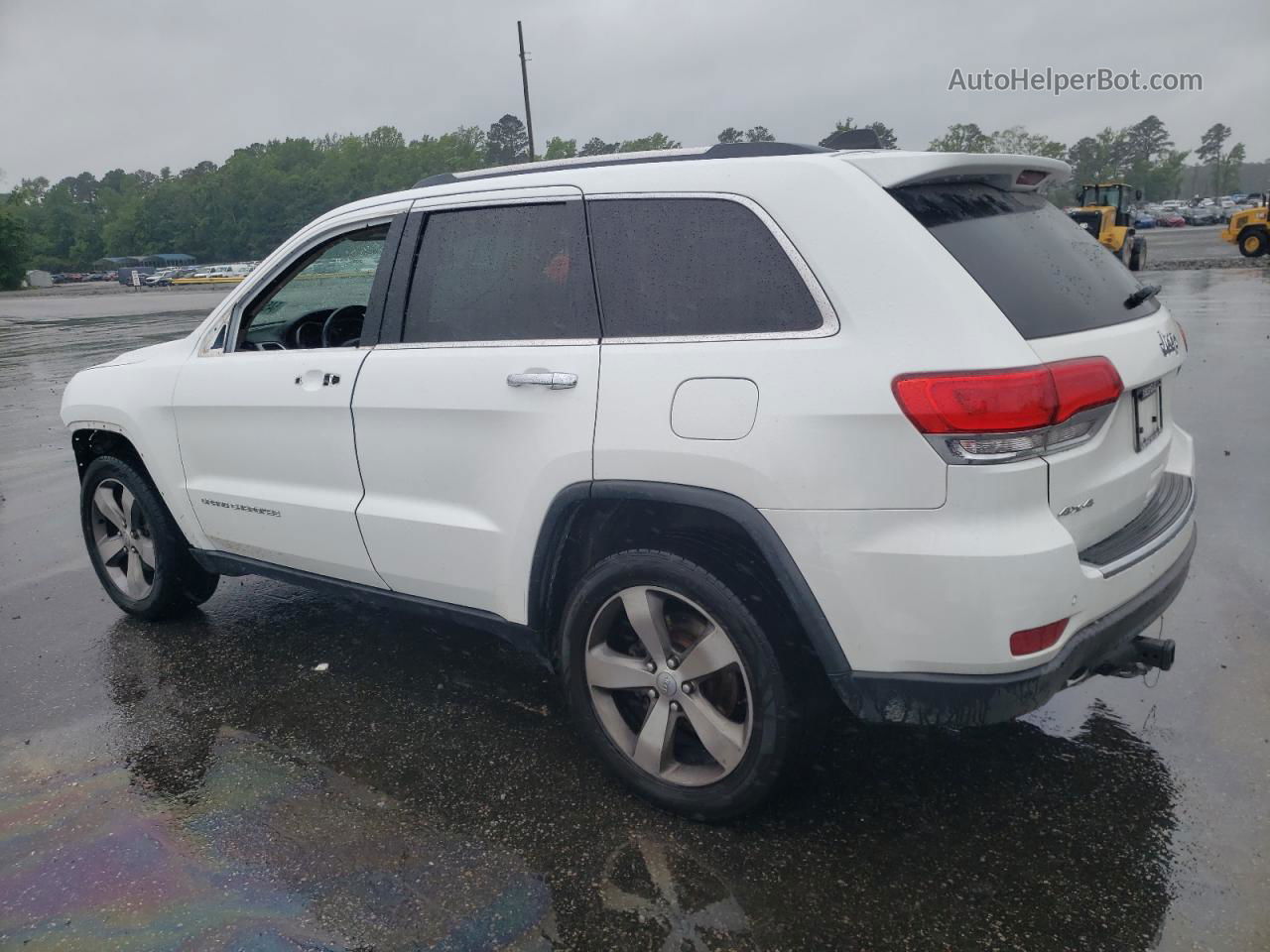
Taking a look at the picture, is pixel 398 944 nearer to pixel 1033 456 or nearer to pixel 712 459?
pixel 712 459

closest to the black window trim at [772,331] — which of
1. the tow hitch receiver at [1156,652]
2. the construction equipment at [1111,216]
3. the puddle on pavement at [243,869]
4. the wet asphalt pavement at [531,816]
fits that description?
the tow hitch receiver at [1156,652]

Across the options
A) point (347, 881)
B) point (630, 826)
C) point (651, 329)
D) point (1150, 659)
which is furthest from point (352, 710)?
point (1150, 659)

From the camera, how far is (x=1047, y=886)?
2.64 m

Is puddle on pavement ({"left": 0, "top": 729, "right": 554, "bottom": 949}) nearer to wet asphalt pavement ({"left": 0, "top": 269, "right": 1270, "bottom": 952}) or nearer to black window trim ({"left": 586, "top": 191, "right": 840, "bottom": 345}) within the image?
wet asphalt pavement ({"left": 0, "top": 269, "right": 1270, "bottom": 952})

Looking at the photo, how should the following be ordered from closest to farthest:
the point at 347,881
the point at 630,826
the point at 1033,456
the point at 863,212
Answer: the point at 1033,456 < the point at 863,212 < the point at 347,881 < the point at 630,826

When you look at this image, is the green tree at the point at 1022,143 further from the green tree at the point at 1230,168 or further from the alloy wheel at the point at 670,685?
the alloy wheel at the point at 670,685

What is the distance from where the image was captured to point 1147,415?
2.93m

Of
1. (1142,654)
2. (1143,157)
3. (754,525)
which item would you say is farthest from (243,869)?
(1143,157)

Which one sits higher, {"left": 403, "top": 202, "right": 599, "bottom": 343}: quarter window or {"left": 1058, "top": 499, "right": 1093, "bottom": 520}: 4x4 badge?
{"left": 403, "top": 202, "right": 599, "bottom": 343}: quarter window

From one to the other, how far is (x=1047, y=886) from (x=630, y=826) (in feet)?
3.79

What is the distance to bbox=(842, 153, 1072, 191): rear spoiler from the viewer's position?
106 inches

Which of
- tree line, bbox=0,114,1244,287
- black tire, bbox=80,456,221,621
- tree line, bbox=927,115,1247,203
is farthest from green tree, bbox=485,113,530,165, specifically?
black tire, bbox=80,456,221,621

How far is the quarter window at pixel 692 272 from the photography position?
8.83 ft

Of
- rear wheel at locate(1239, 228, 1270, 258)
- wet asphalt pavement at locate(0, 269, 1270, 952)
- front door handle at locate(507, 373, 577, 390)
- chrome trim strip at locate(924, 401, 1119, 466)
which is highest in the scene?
front door handle at locate(507, 373, 577, 390)
